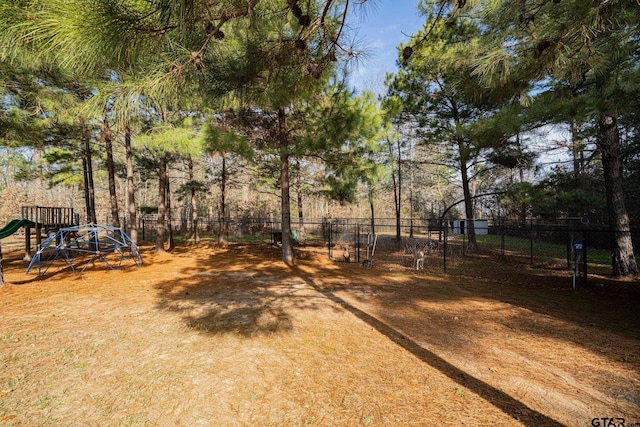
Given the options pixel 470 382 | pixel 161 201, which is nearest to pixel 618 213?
pixel 470 382

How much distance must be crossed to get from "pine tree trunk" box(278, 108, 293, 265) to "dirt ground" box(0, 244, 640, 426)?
3537 millimetres

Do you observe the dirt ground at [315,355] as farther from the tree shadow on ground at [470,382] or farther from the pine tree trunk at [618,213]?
the pine tree trunk at [618,213]

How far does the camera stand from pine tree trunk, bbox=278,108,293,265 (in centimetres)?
929

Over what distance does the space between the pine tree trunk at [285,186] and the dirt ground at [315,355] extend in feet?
11.6

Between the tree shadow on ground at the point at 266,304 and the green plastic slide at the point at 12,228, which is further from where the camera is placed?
the green plastic slide at the point at 12,228

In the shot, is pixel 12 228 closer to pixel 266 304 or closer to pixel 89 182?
pixel 89 182

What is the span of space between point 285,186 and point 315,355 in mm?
Answer: 7134

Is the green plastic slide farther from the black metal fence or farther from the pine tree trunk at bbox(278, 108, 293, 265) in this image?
the pine tree trunk at bbox(278, 108, 293, 265)

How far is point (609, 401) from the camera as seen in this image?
257cm

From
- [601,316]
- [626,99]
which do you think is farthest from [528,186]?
[601,316]

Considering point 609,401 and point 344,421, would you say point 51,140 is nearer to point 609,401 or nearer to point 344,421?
point 344,421

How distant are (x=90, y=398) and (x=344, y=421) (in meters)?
2.35

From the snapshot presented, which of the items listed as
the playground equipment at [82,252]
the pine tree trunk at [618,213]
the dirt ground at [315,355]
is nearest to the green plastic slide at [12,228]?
the playground equipment at [82,252]

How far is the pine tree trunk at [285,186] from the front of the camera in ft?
30.5
